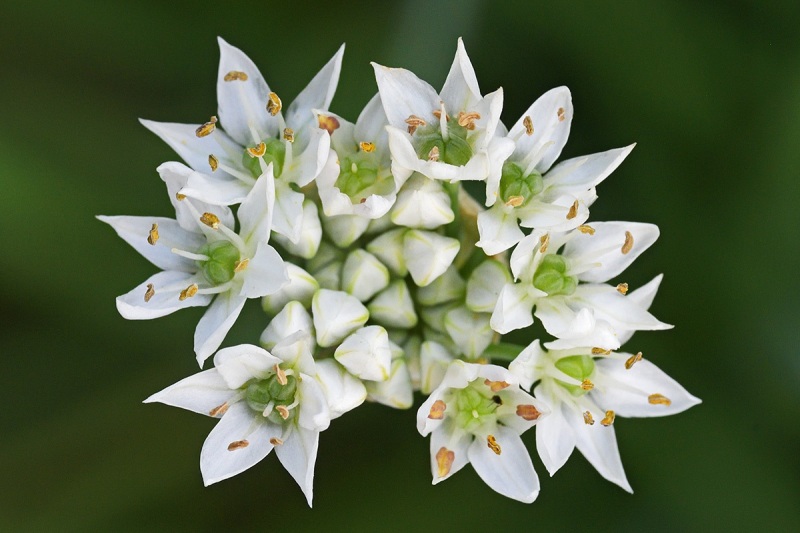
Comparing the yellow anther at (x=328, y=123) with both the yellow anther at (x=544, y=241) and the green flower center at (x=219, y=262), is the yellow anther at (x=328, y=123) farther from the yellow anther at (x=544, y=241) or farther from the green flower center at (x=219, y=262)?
the yellow anther at (x=544, y=241)

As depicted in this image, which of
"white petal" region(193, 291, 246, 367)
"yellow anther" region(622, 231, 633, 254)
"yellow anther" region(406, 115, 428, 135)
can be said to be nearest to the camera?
"white petal" region(193, 291, 246, 367)

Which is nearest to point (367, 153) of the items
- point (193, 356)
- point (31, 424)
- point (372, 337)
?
point (372, 337)

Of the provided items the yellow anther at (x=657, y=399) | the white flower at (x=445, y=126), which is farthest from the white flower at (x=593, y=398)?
the white flower at (x=445, y=126)

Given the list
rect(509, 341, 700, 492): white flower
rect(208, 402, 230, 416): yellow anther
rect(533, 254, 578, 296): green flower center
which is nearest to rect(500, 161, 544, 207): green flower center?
rect(533, 254, 578, 296): green flower center

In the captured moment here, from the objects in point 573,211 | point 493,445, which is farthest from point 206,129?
point 493,445

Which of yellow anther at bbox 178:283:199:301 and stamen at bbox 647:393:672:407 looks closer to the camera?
yellow anther at bbox 178:283:199:301

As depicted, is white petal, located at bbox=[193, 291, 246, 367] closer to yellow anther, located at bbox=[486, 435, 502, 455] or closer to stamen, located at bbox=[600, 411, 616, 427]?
yellow anther, located at bbox=[486, 435, 502, 455]

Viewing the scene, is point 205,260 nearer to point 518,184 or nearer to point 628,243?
point 518,184

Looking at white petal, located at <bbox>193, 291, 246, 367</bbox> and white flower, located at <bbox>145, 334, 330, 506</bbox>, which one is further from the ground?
white petal, located at <bbox>193, 291, 246, 367</bbox>
